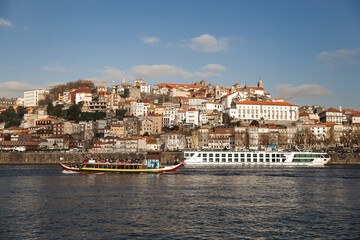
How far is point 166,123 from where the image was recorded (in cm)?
11119

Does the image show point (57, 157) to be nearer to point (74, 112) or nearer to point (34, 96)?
point (74, 112)

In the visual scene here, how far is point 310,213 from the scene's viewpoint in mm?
23297

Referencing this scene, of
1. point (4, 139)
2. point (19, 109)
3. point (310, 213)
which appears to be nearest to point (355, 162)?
point (310, 213)

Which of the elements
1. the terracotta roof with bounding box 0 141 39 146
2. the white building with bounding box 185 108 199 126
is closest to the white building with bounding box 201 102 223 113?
the white building with bounding box 185 108 199 126

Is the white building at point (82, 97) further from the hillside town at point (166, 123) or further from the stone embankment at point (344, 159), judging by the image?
the stone embankment at point (344, 159)

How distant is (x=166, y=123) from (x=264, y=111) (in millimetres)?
30485

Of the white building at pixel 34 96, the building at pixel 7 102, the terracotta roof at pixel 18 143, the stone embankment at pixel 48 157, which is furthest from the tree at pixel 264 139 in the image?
the building at pixel 7 102

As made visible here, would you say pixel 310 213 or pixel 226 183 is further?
pixel 226 183

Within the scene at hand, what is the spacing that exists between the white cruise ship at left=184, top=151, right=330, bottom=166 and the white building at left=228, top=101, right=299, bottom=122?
45.3m

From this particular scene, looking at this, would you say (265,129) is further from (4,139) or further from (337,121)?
(4,139)

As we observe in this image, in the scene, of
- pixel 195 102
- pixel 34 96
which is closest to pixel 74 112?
pixel 195 102

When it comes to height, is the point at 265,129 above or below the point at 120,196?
above

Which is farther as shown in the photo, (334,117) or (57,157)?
(334,117)

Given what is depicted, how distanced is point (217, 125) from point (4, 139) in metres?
56.4
